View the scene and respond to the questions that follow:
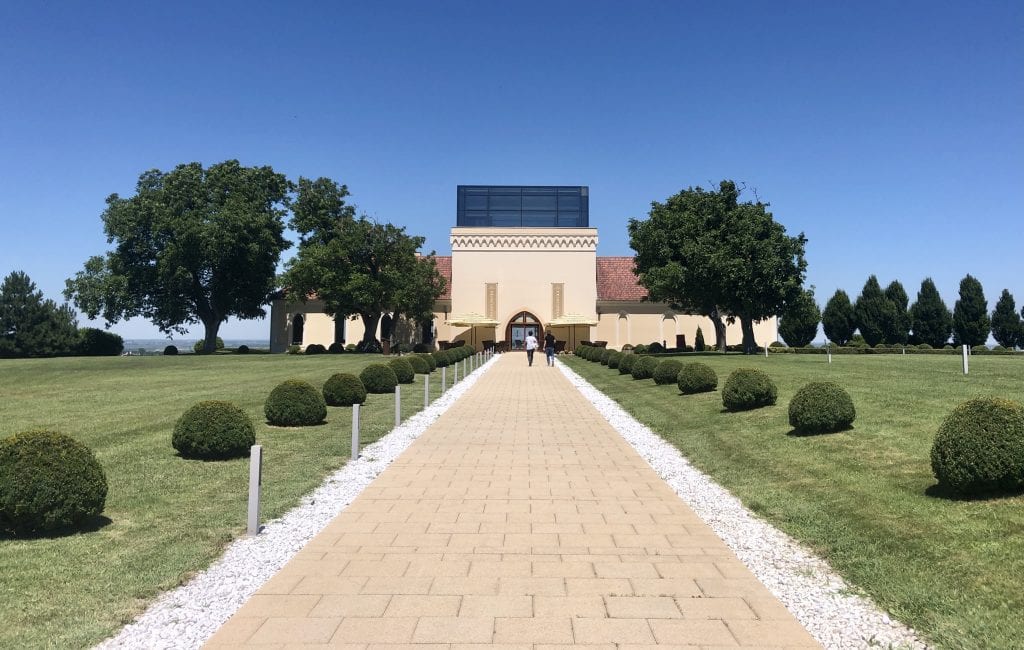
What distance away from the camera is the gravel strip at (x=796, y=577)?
168 inches

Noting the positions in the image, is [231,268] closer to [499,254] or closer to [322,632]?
[499,254]

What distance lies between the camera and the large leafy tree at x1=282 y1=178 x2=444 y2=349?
46.2 metres

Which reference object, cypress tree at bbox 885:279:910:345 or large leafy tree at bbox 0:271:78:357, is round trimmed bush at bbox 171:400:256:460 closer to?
large leafy tree at bbox 0:271:78:357

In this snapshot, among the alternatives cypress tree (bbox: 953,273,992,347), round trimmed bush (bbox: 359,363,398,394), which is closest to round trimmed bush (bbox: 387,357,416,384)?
round trimmed bush (bbox: 359,363,398,394)

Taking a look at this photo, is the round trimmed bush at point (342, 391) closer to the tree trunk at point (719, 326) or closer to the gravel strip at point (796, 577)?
the gravel strip at point (796, 577)

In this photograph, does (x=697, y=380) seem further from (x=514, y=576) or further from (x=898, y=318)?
(x=898, y=318)

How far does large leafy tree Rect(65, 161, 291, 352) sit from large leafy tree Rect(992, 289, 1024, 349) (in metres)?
61.7

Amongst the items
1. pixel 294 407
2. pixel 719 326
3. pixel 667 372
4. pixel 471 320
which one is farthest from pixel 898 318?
pixel 294 407

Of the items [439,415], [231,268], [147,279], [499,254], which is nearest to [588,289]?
[499,254]

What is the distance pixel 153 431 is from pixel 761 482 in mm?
10754

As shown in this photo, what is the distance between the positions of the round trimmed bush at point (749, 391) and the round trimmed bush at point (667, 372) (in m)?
6.51

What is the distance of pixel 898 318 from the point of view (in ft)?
192

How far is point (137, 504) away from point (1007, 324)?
70608 mm

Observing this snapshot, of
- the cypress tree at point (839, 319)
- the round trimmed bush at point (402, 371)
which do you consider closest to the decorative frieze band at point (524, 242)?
the cypress tree at point (839, 319)
